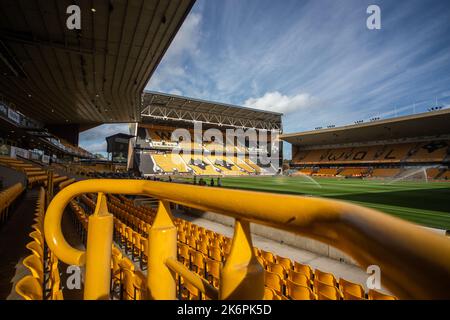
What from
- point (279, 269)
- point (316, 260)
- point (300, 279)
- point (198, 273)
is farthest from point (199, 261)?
point (316, 260)

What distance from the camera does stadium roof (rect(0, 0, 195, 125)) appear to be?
9.86 metres

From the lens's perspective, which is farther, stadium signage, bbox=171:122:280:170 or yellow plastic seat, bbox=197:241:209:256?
stadium signage, bbox=171:122:280:170

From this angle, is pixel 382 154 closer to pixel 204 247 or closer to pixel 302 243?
pixel 302 243

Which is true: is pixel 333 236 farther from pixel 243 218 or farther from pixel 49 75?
pixel 49 75

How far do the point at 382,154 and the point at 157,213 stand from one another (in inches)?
1958

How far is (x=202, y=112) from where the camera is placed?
1812 inches

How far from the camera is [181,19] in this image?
10078 millimetres

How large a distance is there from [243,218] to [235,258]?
0.49 ft

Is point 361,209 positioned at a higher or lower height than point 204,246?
higher

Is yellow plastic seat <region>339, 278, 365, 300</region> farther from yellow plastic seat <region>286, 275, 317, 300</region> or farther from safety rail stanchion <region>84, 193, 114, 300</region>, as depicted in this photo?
safety rail stanchion <region>84, 193, 114, 300</region>

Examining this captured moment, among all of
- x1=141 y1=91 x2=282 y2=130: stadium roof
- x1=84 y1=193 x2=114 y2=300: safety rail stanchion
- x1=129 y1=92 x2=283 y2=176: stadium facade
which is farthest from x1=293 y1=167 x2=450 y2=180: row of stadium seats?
x1=84 y1=193 x2=114 y2=300: safety rail stanchion

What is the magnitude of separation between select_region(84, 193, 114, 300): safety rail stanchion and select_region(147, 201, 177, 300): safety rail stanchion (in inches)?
12.0
